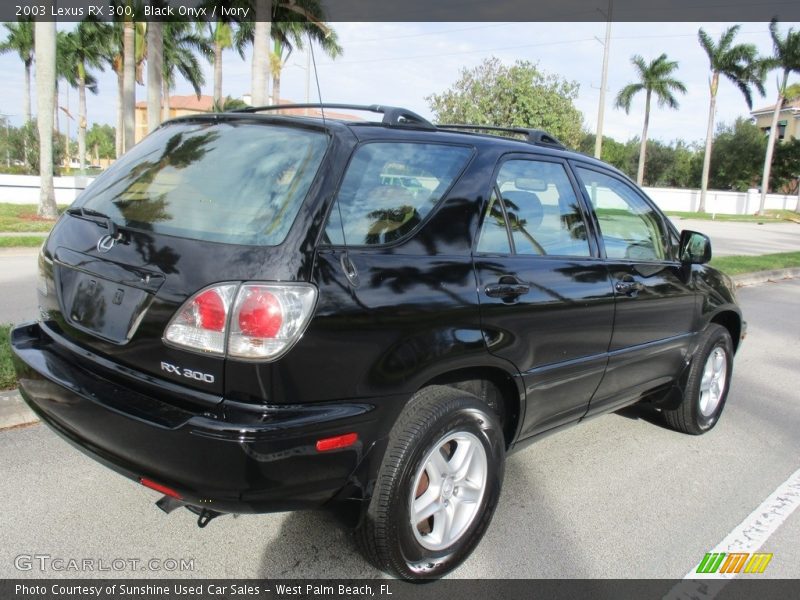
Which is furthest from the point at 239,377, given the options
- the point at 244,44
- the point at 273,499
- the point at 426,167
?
the point at 244,44

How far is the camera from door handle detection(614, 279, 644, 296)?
358 cm

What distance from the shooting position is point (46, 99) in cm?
1463

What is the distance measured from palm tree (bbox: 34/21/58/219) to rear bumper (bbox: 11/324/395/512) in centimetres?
1420

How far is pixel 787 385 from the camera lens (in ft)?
19.5

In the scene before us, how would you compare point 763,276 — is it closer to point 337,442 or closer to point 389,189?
point 389,189

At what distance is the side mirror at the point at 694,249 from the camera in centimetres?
421

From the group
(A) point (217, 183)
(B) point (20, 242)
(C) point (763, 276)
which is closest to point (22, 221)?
(B) point (20, 242)

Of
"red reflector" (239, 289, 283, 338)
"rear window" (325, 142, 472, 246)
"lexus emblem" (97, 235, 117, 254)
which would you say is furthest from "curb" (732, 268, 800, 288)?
"lexus emblem" (97, 235, 117, 254)

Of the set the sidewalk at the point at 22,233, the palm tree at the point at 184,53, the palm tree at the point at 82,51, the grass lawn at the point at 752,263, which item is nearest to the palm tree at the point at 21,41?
the palm tree at the point at 82,51

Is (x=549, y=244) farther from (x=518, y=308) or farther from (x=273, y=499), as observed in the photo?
(x=273, y=499)

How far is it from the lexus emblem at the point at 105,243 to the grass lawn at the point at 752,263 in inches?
449

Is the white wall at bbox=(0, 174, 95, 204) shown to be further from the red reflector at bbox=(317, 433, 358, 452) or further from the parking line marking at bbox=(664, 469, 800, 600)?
the parking line marking at bbox=(664, 469, 800, 600)

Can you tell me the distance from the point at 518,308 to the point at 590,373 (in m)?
0.79

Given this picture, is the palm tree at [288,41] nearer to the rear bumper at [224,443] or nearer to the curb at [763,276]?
the curb at [763,276]
